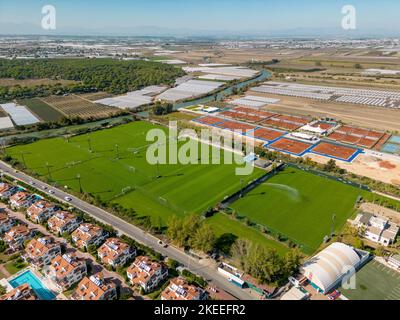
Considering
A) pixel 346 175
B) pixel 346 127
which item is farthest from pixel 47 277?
pixel 346 127

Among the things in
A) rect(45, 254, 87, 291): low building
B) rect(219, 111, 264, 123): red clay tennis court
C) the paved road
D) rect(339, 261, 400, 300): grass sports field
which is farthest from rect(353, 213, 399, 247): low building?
rect(219, 111, 264, 123): red clay tennis court

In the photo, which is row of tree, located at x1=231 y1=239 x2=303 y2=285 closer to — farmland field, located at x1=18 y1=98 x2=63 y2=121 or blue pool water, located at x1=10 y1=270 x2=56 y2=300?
blue pool water, located at x1=10 y1=270 x2=56 y2=300

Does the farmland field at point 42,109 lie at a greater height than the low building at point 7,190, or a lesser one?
greater

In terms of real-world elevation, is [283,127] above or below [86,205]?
above

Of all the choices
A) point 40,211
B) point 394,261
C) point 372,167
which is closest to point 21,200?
point 40,211

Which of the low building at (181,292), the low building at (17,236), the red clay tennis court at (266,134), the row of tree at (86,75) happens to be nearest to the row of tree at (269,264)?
the low building at (181,292)

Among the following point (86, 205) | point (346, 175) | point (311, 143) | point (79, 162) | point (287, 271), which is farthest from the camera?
point (311, 143)

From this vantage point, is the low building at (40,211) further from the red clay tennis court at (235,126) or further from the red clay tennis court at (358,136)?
the red clay tennis court at (358,136)
